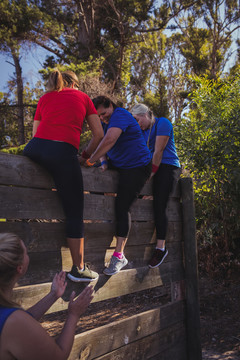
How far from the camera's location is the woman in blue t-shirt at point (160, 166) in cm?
336

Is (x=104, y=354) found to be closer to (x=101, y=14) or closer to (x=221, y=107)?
(x=221, y=107)

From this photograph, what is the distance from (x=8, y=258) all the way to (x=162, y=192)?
84.4 inches

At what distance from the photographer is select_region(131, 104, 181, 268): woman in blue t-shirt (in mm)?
3355

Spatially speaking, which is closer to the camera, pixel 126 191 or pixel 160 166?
pixel 126 191

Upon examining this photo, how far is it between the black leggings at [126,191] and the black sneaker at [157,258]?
60 cm

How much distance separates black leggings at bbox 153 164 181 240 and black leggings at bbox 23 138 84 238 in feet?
4.01

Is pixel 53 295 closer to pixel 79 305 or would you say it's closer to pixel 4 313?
pixel 79 305

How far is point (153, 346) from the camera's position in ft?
10.4

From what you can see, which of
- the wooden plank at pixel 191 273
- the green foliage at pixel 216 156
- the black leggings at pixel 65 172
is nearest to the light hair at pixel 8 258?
the black leggings at pixel 65 172

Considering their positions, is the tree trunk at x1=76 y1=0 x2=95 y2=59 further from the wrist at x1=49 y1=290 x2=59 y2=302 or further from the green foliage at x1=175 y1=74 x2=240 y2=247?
the wrist at x1=49 y1=290 x2=59 y2=302

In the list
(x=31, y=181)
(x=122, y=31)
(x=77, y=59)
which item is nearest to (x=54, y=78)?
(x=31, y=181)

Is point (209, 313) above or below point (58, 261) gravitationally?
below

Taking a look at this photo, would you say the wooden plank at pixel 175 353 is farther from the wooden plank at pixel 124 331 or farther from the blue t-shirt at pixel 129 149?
the blue t-shirt at pixel 129 149

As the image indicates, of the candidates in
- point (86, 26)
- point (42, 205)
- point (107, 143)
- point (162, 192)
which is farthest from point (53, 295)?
point (86, 26)
